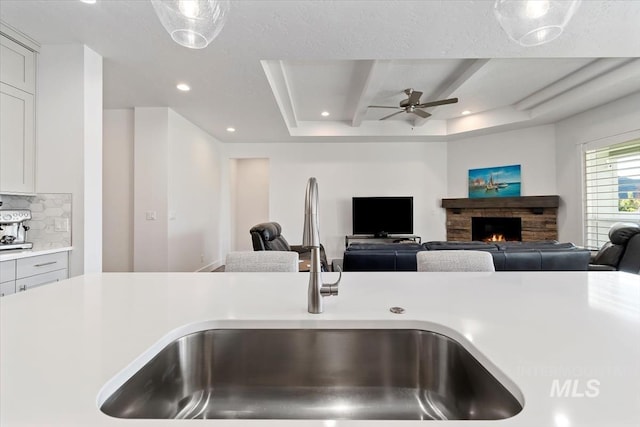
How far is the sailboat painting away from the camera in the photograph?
5.10 metres

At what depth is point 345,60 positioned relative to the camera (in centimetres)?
296

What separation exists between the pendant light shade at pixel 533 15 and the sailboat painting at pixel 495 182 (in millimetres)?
4583

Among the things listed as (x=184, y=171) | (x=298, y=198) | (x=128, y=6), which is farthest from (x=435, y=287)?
(x=298, y=198)

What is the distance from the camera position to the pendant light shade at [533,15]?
1084mm

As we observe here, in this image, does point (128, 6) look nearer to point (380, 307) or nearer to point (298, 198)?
point (380, 307)

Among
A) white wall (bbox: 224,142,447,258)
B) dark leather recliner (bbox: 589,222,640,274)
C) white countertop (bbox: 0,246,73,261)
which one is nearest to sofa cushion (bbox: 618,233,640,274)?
dark leather recliner (bbox: 589,222,640,274)

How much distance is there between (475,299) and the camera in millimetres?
895

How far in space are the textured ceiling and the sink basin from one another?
2.02 meters

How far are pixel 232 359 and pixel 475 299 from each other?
73 cm

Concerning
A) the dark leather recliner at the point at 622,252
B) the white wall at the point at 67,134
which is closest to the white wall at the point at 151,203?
the white wall at the point at 67,134

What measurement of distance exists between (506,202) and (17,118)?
20.6ft

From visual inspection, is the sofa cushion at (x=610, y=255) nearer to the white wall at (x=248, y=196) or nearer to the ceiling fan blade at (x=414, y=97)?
the ceiling fan blade at (x=414, y=97)

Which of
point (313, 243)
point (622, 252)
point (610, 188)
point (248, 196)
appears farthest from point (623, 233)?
point (248, 196)

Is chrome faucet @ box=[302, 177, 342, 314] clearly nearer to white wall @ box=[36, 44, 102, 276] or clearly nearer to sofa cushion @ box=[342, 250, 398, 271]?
sofa cushion @ box=[342, 250, 398, 271]
